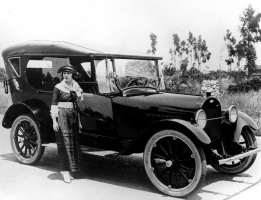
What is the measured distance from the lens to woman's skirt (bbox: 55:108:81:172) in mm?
4969

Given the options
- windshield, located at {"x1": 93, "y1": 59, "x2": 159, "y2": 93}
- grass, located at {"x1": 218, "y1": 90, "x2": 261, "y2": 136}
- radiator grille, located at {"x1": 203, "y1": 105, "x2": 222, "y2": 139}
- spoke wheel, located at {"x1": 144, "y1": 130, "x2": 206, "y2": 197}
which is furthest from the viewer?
grass, located at {"x1": 218, "y1": 90, "x2": 261, "y2": 136}

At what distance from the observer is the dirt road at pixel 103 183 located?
14.0ft

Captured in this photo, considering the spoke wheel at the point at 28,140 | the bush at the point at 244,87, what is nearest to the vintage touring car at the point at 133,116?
the spoke wheel at the point at 28,140

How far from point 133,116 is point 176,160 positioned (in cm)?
90

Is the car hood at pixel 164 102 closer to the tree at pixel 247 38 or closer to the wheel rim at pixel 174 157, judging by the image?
the wheel rim at pixel 174 157

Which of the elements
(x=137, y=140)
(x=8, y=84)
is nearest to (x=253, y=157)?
(x=137, y=140)

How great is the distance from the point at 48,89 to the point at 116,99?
149cm

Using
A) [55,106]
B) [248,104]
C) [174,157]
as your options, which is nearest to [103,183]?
[174,157]

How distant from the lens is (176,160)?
426cm

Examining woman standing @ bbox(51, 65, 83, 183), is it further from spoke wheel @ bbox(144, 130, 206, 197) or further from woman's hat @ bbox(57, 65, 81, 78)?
spoke wheel @ bbox(144, 130, 206, 197)

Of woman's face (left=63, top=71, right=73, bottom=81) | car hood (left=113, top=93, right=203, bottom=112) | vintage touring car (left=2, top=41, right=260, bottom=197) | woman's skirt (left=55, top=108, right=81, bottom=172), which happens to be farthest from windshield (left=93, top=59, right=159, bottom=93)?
woman's skirt (left=55, top=108, right=81, bottom=172)

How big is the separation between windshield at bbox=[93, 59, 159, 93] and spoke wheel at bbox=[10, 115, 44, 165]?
141 cm

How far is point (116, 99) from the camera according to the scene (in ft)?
16.0

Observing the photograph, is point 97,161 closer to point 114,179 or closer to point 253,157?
point 114,179
